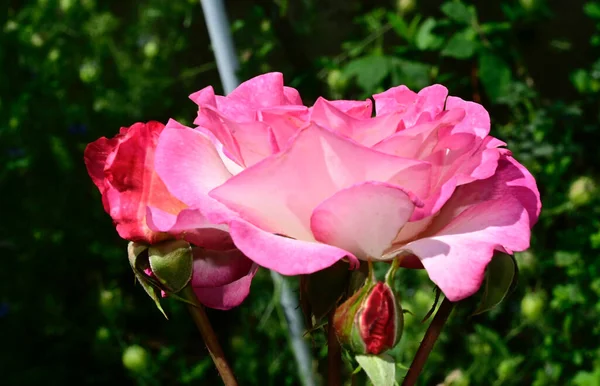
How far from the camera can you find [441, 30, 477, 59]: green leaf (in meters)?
1.62

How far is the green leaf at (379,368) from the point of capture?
41 cm

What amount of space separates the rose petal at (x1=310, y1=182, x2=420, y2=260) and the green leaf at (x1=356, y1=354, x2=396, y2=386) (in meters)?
0.05

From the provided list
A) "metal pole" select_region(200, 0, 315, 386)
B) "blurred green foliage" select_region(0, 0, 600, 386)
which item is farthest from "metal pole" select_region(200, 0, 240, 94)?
"blurred green foliage" select_region(0, 0, 600, 386)

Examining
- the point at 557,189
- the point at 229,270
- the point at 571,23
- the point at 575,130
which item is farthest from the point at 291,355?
the point at 229,270

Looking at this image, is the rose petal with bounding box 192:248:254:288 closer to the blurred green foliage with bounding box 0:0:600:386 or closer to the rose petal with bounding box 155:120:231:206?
the rose petal with bounding box 155:120:231:206

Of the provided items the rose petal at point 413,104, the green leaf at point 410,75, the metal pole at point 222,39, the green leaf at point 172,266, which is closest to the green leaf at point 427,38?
the green leaf at point 410,75

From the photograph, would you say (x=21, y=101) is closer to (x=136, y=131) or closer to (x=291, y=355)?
(x=291, y=355)

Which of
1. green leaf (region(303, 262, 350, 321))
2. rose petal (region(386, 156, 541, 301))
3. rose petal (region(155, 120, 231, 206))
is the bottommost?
green leaf (region(303, 262, 350, 321))

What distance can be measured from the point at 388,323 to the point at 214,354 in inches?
4.9

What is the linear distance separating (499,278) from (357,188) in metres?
0.09

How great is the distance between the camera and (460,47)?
164cm

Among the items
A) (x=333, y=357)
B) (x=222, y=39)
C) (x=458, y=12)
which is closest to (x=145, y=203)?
(x=333, y=357)

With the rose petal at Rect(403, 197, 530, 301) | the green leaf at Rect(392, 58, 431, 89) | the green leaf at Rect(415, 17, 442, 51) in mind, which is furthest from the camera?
the green leaf at Rect(415, 17, 442, 51)

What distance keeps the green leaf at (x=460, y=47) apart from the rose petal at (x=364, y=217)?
1.24 meters
